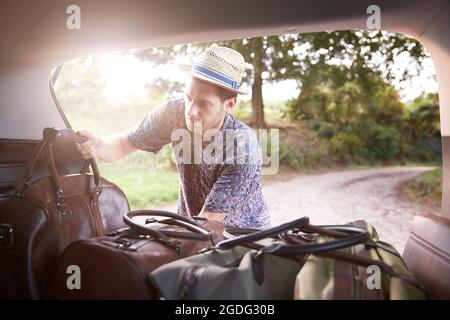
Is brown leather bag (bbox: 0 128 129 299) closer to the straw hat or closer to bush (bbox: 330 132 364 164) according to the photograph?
the straw hat

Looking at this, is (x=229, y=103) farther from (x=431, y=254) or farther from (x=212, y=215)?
(x=431, y=254)

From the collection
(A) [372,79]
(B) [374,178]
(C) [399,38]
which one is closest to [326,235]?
(C) [399,38]

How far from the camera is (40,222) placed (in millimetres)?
1257

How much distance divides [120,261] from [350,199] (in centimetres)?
582

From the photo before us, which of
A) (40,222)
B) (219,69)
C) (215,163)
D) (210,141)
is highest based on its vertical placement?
(219,69)

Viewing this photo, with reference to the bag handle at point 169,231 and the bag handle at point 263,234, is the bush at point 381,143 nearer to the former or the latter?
the bag handle at point 169,231

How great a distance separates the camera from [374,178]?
740cm

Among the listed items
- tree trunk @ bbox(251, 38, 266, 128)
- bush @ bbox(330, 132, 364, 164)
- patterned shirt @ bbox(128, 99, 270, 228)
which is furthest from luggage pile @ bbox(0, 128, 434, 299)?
bush @ bbox(330, 132, 364, 164)

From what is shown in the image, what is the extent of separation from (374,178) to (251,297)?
6931 mm

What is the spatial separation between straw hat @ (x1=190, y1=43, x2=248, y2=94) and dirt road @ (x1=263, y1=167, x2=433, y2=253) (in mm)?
2532

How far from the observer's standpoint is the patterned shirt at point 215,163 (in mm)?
2055

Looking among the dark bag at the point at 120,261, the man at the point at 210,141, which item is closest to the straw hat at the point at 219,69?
the man at the point at 210,141

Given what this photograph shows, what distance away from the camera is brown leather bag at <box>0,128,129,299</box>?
1217mm

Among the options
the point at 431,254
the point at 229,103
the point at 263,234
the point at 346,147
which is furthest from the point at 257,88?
the point at 346,147
